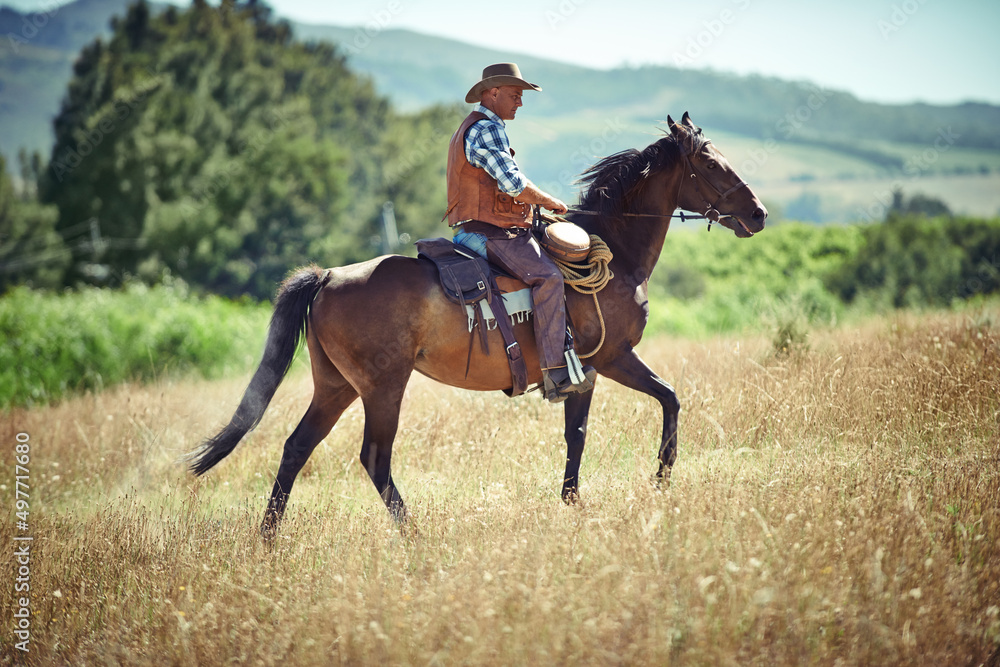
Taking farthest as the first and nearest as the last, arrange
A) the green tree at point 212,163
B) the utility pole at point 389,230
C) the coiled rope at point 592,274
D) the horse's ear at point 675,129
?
the utility pole at point 389,230
the green tree at point 212,163
the horse's ear at point 675,129
the coiled rope at point 592,274

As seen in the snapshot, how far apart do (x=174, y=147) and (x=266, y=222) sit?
6770 millimetres

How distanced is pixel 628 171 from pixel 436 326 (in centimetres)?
206

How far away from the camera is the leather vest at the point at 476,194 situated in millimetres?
5281

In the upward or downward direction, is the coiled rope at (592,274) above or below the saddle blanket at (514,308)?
above

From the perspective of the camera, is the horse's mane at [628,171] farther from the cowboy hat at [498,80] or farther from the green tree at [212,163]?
the green tree at [212,163]

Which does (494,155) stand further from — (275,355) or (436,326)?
(275,355)

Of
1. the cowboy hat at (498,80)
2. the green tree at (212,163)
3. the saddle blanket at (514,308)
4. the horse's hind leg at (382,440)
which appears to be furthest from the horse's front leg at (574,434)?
the green tree at (212,163)

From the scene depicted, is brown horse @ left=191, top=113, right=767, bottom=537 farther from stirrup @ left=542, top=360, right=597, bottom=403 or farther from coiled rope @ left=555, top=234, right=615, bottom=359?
stirrup @ left=542, top=360, right=597, bottom=403

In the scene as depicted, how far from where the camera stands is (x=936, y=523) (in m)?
4.12

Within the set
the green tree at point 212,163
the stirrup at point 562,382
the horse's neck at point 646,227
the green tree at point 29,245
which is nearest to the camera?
the stirrup at point 562,382

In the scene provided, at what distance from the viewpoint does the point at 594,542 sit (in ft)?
13.6

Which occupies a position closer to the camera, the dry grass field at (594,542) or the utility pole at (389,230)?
the dry grass field at (594,542)

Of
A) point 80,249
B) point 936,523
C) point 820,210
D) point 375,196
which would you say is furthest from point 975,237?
point 820,210

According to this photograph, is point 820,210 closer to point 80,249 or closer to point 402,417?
point 80,249
